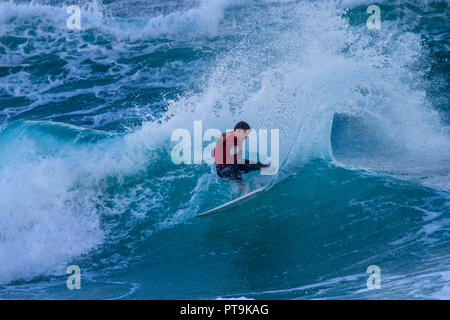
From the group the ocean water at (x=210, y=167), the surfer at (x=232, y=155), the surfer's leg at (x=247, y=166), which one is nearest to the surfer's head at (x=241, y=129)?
the surfer at (x=232, y=155)

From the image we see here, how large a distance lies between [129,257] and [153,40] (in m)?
6.66

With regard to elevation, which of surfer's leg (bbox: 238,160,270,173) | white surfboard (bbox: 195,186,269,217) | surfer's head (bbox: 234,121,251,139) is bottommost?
white surfboard (bbox: 195,186,269,217)

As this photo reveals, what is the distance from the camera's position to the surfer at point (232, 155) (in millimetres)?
5723

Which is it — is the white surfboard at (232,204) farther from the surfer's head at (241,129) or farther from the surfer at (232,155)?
the surfer's head at (241,129)

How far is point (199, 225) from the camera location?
6.19 m

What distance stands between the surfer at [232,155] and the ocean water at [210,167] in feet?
1.75

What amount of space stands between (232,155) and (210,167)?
128 cm

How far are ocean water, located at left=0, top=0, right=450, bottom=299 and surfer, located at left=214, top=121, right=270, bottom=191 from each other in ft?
1.75

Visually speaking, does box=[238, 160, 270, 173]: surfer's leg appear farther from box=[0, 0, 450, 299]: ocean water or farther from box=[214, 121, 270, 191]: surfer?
box=[0, 0, 450, 299]: ocean water

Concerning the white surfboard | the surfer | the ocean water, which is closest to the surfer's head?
the surfer

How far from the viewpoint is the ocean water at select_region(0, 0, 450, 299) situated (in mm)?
5234
